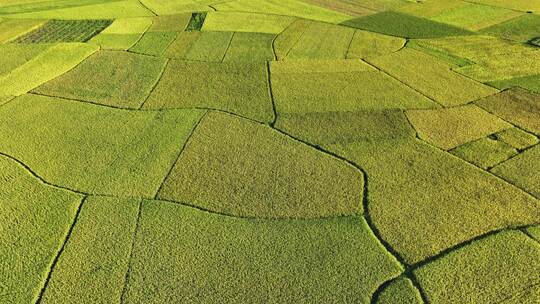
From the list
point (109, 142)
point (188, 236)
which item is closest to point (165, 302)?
point (188, 236)

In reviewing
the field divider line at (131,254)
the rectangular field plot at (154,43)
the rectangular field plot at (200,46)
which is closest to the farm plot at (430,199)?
the field divider line at (131,254)

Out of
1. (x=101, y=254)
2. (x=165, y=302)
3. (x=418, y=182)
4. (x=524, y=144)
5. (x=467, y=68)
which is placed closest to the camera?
(x=165, y=302)

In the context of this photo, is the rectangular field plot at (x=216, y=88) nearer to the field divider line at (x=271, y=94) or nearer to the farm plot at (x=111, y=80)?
the field divider line at (x=271, y=94)

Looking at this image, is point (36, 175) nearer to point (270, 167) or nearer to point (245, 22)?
point (270, 167)

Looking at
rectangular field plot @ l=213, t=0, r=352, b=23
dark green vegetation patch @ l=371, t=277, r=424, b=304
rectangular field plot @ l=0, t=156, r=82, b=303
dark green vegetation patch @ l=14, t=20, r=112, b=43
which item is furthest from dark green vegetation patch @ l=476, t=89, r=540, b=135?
dark green vegetation patch @ l=14, t=20, r=112, b=43

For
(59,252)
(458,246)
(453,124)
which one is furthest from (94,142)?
(453,124)

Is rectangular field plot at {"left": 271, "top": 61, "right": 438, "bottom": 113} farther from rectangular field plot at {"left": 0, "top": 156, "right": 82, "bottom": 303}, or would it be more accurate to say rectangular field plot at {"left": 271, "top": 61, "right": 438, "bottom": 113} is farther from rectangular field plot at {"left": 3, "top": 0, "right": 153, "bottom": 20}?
rectangular field plot at {"left": 3, "top": 0, "right": 153, "bottom": 20}

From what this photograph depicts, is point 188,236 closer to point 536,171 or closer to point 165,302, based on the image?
point 165,302
